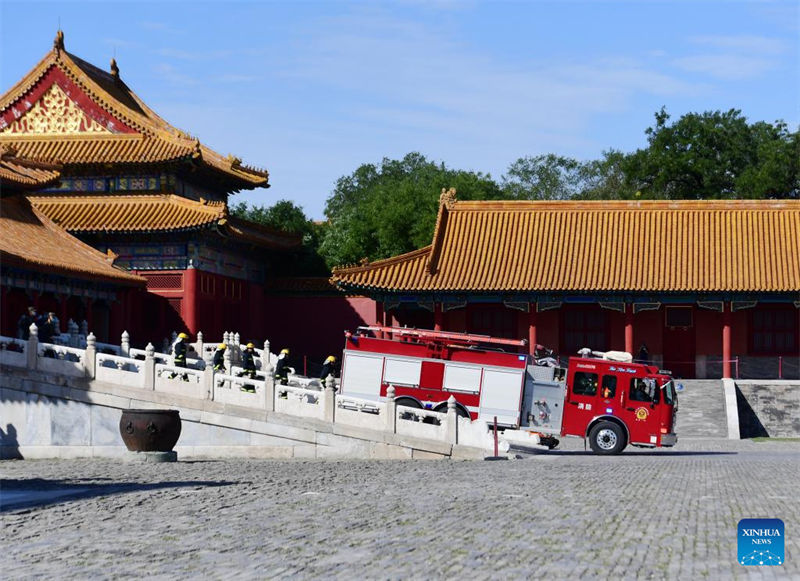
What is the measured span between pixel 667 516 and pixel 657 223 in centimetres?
3289

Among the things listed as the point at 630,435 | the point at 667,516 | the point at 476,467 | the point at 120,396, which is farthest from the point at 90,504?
the point at 630,435

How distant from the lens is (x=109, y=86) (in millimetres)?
48469

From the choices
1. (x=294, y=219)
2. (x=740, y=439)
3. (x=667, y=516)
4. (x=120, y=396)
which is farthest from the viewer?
(x=294, y=219)

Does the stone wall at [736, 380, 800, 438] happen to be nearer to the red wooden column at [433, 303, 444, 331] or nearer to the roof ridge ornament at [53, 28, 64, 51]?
the red wooden column at [433, 303, 444, 331]

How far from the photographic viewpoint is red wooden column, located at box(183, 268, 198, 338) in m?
42.8

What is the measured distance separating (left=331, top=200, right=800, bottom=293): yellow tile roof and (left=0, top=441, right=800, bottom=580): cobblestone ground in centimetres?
2058

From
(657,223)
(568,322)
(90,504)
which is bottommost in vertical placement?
(90,504)

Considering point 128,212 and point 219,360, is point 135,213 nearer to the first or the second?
point 128,212

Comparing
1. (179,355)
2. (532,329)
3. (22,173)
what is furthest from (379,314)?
(179,355)

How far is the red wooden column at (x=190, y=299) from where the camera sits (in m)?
42.8

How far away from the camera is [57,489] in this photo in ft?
64.4

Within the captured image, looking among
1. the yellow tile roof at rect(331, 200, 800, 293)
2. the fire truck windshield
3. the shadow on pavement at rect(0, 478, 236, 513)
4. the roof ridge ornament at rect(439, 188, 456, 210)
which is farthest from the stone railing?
the roof ridge ornament at rect(439, 188, 456, 210)

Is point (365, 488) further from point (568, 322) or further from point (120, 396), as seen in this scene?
point (568, 322)

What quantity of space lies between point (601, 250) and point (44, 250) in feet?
63.3
